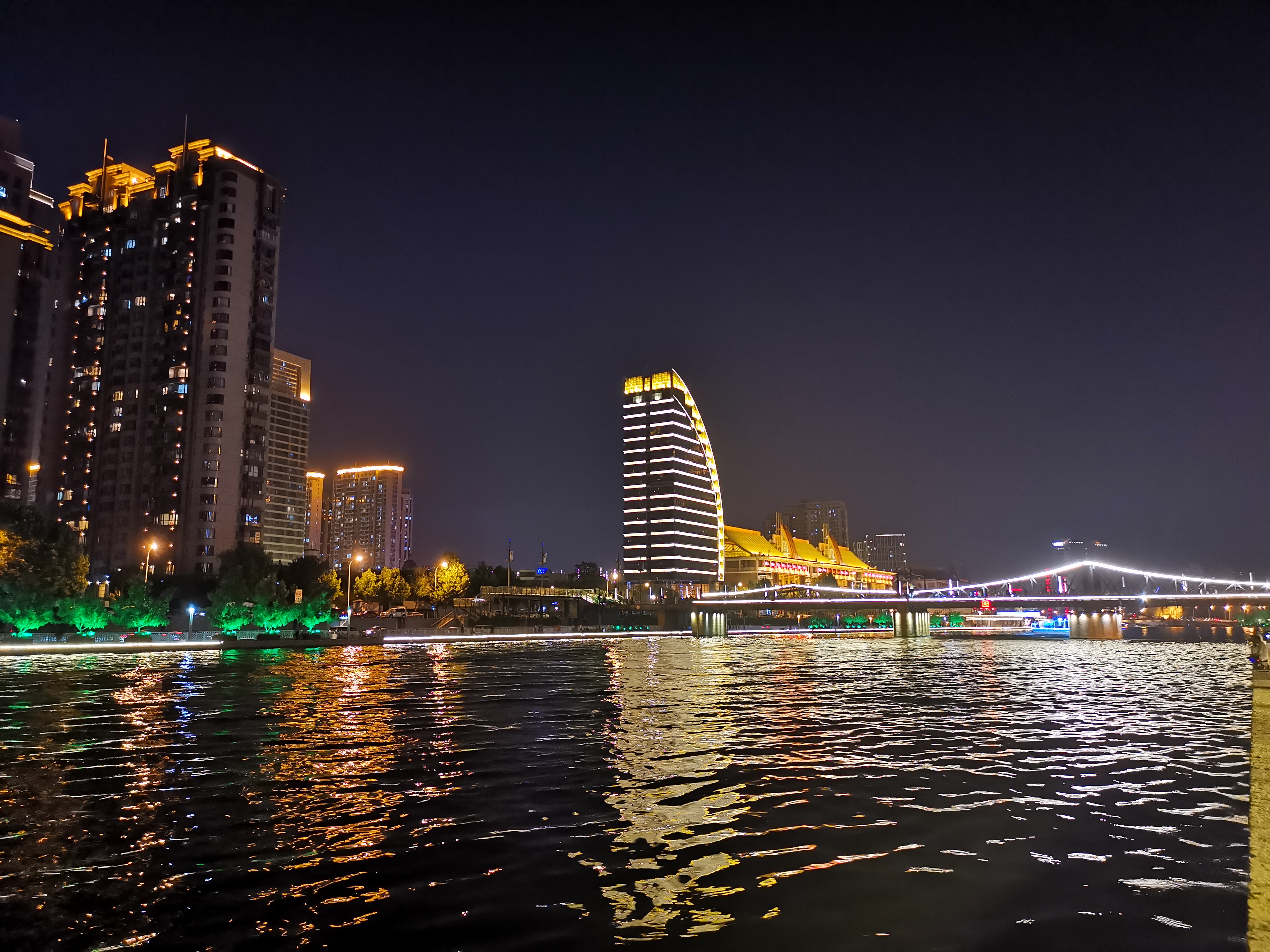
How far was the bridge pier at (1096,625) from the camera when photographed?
13650cm

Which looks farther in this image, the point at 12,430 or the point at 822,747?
the point at 12,430

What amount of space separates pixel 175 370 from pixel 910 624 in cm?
13281

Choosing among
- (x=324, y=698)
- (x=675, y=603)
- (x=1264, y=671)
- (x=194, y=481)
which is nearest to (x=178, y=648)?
(x=324, y=698)

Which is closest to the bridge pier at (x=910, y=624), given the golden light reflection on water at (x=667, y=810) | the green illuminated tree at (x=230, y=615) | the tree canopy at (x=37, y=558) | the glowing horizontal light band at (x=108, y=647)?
the green illuminated tree at (x=230, y=615)

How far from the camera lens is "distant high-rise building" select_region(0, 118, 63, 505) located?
135m

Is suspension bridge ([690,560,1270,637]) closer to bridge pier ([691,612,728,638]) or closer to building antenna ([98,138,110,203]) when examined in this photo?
bridge pier ([691,612,728,638])

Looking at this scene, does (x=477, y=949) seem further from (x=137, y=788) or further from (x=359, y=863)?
(x=137, y=788)

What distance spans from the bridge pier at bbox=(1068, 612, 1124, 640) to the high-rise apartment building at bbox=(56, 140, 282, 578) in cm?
13519

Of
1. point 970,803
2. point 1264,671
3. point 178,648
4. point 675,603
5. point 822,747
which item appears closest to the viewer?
point 1264,671

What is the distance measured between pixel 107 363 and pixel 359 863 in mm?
163955

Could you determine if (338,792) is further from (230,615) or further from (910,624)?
(910,624)

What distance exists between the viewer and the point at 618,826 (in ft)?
40.1

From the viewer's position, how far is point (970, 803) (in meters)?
14.0

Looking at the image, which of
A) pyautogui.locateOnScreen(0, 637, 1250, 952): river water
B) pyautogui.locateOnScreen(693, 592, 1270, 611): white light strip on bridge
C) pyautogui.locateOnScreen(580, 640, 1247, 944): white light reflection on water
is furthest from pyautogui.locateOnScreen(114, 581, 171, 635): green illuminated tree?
pyautogui.locateOnScreen(693, 592, 1270, 611): white light strip on bridge
